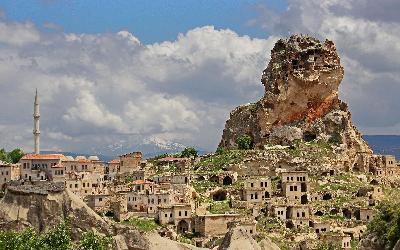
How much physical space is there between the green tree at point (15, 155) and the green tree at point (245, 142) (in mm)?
32924

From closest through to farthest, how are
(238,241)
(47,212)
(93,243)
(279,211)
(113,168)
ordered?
(93,243)
(238,241)
(47,212)
(279,211)
(113,168)

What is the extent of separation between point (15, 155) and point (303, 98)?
44613 millimetres

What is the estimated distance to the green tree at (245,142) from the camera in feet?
443

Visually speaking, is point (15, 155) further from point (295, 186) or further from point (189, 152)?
point (295, 186)

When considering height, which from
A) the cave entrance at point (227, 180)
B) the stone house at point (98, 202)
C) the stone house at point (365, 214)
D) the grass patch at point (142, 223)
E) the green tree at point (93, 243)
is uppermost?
the cave entrance at point (227, 180)

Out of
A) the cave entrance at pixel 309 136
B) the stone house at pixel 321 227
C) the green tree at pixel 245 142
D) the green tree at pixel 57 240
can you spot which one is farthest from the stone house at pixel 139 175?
the green tree at pixel 57 240

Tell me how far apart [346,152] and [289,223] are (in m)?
26.1

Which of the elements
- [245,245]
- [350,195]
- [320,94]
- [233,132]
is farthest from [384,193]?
[245,245]

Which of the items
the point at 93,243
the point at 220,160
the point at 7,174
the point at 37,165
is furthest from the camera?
the point at 220,160

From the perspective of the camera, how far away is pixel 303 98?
13500 cm

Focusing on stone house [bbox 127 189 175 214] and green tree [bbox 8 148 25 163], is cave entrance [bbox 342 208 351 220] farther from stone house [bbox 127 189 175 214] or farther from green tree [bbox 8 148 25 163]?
green tree [bbox 8 148 25 163]

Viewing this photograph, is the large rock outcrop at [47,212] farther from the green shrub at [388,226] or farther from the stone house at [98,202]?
the green shrub at [388,226]

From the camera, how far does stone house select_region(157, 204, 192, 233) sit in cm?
10219

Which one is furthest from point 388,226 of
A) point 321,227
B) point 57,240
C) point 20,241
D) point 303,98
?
point 303,98
